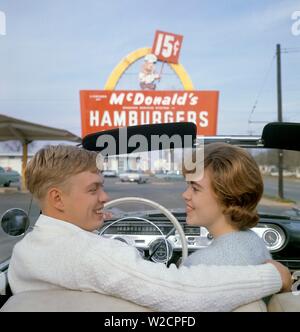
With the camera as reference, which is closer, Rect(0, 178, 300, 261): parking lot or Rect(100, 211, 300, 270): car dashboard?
Rect(0, 178, 300, 261): parking lot

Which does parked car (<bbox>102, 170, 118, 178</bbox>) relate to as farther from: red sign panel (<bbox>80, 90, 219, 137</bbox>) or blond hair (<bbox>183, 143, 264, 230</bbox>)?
blond hair (<bbox>183, 143, 264, 230</bbox>)

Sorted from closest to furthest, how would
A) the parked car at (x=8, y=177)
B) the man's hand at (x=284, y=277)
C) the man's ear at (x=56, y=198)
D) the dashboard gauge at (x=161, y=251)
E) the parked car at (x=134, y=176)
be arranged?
the man's hand at (x=284, y=277)
the man's ear at (x=56, y=198)
the parked car at (x=8, y=177)
the parked car at (x=134, y=176)
the dashboard gauge at (x=161, y=251)

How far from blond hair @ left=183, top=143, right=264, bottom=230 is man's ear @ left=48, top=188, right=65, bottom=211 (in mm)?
507

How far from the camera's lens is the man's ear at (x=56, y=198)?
1532 millimetres

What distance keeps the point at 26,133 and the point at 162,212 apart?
0.78 meters

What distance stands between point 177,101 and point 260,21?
0.42m

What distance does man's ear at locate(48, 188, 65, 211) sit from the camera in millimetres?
1532

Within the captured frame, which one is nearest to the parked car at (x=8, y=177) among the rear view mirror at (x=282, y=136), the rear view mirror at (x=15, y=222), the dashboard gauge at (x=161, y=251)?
the rear view mirror at (x=15, y=222)

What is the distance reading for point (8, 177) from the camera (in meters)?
2.17

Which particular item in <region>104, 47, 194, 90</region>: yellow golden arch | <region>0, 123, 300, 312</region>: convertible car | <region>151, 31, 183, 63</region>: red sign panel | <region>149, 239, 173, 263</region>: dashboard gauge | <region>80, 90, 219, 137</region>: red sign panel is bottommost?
<region>149, 239, 173, 263</region>: dashboard gauge

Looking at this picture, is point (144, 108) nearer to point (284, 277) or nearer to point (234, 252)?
point (234, 252)

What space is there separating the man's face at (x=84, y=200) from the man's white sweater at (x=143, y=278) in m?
0.18

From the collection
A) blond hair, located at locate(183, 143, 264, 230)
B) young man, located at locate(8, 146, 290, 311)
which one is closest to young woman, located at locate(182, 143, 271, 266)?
blond hair, located at locate(183, 143, 264, 230)

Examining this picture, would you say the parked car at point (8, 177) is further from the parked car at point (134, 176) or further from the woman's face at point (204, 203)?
the woman's face at point (204, 203)
